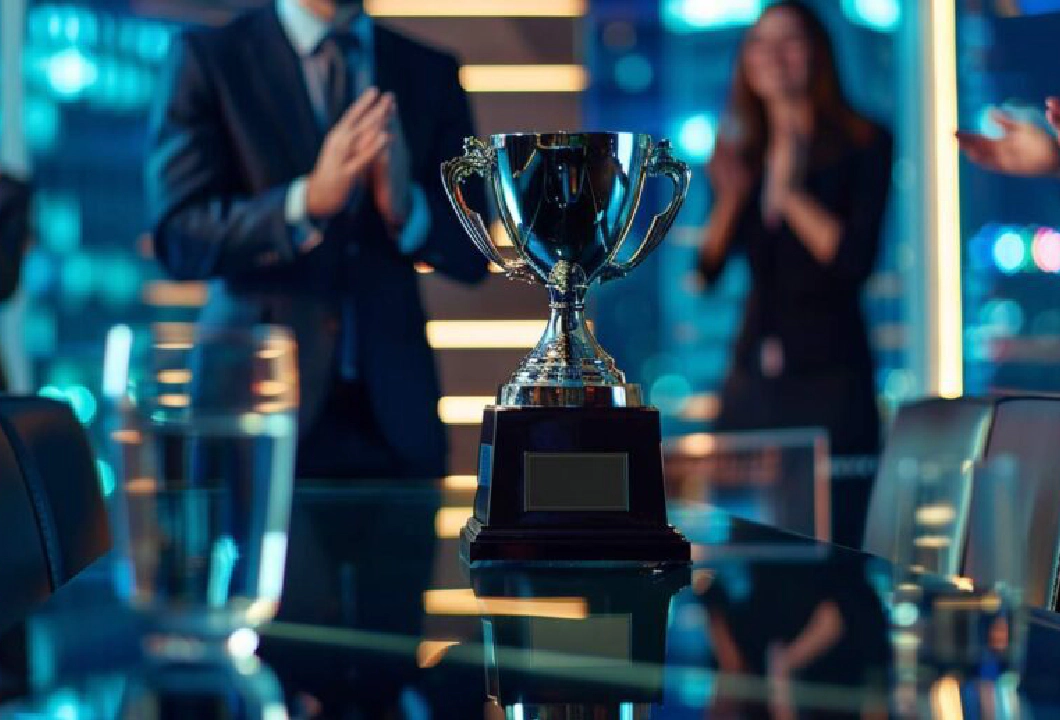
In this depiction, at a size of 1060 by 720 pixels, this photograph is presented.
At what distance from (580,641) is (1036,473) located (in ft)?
2.60

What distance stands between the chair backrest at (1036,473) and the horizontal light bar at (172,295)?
96.7 inches

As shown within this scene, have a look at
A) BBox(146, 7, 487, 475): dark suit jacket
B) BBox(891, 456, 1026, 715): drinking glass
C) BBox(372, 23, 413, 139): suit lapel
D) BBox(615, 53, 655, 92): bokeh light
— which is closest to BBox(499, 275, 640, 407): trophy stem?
BBox(891, 456, 1026, 715): drinking glass

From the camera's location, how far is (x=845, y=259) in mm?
3814

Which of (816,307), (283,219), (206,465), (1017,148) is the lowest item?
(206,465)

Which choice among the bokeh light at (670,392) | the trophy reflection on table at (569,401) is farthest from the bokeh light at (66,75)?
the trophy reflection on table at (569,401)

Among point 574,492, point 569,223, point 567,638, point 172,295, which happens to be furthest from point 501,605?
point 172,295

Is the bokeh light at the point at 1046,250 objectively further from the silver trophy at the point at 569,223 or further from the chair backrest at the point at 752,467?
the silver trophy at the point at 569,223

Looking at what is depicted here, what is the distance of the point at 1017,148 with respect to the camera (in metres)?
3.68

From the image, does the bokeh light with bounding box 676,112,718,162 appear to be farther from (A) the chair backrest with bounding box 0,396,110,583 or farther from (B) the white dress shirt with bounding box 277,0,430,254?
(A) the chair backrest with bounding box 0,396,110,583

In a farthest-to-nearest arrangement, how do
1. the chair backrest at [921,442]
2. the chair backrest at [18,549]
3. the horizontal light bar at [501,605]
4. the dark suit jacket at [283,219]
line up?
the dark suit jacket at [283,219] → the chair backrest at [921,442] → the chair backrest at [18,549] → the horizontal light bar at [501,605]

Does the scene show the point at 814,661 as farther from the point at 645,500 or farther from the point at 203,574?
the point at 645,500

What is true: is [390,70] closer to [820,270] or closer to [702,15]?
[702,15]

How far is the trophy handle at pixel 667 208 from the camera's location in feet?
4.32

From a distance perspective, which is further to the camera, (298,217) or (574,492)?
(298,217)
